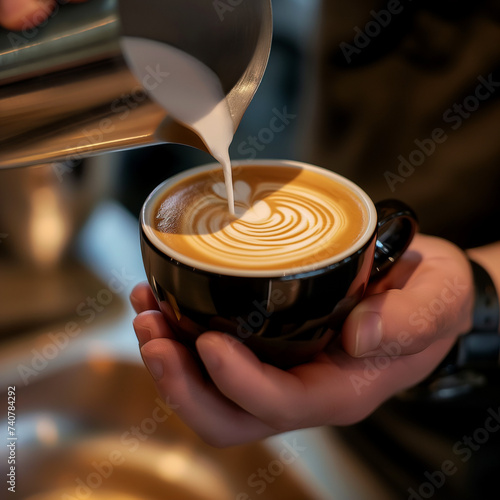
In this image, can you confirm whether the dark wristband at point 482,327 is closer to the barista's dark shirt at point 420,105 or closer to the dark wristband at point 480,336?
the dark wristband at point 480,336

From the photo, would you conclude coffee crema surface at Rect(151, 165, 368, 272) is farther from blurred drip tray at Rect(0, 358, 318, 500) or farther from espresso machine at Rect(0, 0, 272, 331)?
blurred drip tray at Rect(0, 358, 318, 500)

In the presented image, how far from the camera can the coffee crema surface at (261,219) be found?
538 mm

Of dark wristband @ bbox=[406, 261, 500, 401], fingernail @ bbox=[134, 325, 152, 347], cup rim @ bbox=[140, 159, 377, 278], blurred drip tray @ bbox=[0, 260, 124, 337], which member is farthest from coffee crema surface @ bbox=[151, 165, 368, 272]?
blurred drip tray @ bbox=[0, 260, 124, 337]

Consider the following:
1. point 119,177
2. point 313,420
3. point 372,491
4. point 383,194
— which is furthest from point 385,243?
point 119,177

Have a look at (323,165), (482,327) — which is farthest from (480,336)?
(323,165)

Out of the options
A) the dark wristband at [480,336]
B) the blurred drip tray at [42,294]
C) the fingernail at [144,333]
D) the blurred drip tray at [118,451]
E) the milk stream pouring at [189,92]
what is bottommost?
the blurred drip tray at [42,294]

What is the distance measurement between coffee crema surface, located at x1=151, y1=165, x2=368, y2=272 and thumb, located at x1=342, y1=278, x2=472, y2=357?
86 mm

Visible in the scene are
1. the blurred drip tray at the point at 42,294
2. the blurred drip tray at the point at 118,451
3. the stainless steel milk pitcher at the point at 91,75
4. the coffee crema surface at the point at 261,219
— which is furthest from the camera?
the blurred drip tray at the point at 42,294

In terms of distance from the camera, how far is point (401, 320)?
59cm

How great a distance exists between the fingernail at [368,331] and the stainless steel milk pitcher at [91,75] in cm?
26

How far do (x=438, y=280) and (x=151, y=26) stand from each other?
46 centimetres

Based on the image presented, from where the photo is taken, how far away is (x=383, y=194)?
108 centimetres

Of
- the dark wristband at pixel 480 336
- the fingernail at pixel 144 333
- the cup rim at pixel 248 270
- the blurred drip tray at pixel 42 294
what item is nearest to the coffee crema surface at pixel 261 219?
the cup rim at pixel 248 270

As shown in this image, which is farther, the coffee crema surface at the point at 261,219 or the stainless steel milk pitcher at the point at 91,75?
the coffee crema surface at the point at 261,219
